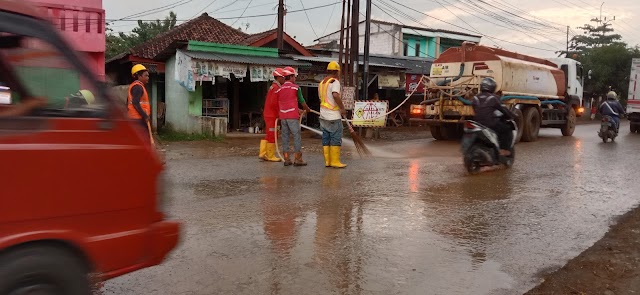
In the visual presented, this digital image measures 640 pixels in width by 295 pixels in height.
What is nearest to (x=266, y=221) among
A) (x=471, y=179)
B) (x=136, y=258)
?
(x=136, y=258)

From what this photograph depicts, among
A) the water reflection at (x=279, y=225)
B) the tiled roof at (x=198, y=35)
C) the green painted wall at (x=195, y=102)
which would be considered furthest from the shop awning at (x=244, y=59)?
the water reflection at (x=279, y=225)

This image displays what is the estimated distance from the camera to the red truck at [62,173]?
2348mm

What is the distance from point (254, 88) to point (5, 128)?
687 inches

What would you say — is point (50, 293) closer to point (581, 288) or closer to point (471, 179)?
point (581, 288)

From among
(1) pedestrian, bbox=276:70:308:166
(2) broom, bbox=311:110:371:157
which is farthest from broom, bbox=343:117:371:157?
(1) pedestrian, bbox=276:70:308:166

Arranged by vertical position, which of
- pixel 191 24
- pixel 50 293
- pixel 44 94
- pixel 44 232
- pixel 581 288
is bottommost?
pixel 581 288

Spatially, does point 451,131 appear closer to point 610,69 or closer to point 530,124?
point 530,124

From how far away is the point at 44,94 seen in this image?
101 inches

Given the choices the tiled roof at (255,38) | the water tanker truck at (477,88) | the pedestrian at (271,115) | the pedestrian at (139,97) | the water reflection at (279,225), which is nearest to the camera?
the water reflection at (279,225)

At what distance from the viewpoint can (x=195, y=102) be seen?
16.9 m

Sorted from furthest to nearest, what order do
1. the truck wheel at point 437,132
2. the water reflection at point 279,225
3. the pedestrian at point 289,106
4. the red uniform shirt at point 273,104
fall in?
the truck wheel at point 437,132, the red uniform shirt at point 273,104, the pedestrian at point 289,106, the water reflection at point 279,225

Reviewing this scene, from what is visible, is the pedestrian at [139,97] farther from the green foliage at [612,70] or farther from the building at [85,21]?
the green foliage at [612,70]

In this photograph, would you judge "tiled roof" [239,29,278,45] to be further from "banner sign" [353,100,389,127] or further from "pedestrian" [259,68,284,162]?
"pedestrian" [259,68,284,162]

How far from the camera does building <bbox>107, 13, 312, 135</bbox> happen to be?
15.8 m
